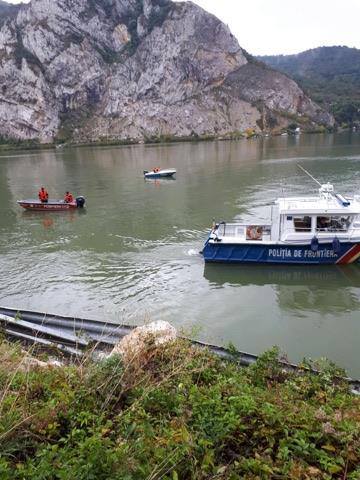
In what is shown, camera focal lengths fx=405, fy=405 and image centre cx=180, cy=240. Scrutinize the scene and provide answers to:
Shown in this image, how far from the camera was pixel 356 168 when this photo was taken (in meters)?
52.6

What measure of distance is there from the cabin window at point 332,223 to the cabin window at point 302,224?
0.41 m

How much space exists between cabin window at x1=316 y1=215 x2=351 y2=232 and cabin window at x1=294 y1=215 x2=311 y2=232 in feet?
1.35

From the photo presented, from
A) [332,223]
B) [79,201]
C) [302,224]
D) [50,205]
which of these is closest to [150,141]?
[79,201]

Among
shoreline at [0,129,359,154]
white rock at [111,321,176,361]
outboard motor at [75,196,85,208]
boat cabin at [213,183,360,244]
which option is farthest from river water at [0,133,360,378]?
shoreline at [0,129,359,154]

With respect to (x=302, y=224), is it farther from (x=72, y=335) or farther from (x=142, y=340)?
(x=142, y=340)

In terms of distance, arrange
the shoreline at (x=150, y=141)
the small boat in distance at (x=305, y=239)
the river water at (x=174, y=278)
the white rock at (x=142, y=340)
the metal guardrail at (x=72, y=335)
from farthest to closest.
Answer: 1. the shoreline at (x=150, y=141)
2. the small boat in distance at (x=305, y=239)
3. the river water at (x=174, y=278)
4. the metal guardrail at (x=72, y=335)
5. the white rock at (x=142, y=340)

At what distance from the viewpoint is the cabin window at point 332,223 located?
19062mm

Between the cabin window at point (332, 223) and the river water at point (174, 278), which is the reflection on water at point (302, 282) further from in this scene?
the cabin window at point (332, 223)

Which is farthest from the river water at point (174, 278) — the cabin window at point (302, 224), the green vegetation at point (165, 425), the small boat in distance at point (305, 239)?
the green vegetation at point (165, 425)

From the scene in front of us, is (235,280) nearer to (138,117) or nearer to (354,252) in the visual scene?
(354,252)

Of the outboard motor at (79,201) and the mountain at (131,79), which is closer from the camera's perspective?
the outboard motor at (79,201)

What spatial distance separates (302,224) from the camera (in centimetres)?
1933

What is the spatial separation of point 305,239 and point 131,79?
552 feet

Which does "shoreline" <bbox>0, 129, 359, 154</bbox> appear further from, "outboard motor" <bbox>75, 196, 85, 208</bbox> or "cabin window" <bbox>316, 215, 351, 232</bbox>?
"cabin window" <bbox>316, 215, 351, 232</bbox>
